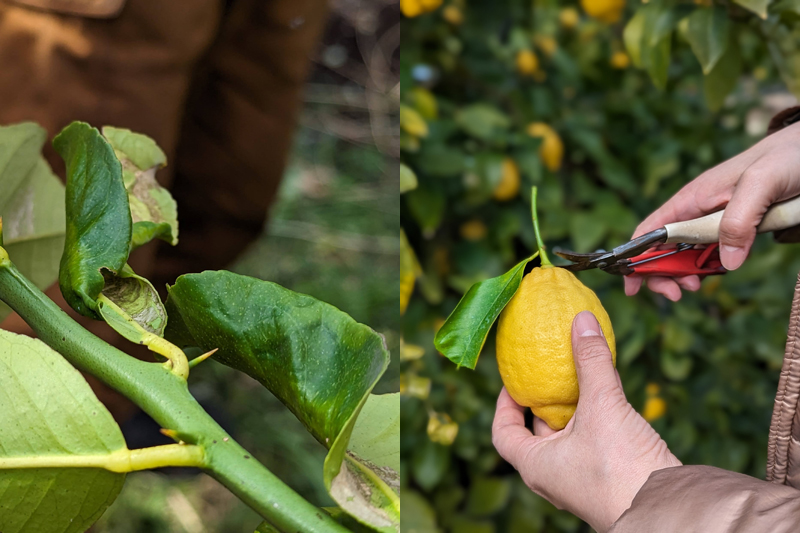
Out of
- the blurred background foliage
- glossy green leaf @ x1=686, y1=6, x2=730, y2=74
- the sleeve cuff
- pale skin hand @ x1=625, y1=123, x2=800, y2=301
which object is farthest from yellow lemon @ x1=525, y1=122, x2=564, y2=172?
the sleeve cuff

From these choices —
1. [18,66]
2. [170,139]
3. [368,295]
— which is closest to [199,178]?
[170,139]

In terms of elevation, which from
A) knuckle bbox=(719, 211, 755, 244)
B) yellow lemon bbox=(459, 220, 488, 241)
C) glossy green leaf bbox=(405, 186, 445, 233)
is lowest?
yellow lemon bbox=(459, 220, 488, 241)

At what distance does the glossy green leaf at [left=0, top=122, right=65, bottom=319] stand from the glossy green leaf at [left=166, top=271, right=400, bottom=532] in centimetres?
16

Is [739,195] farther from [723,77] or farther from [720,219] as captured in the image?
[723,77]

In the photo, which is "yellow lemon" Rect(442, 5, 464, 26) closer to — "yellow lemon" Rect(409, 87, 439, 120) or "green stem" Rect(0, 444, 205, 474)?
"yellow lemon" Rect(409, 87, 439, 120)

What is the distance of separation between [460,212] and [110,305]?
0.79 metres

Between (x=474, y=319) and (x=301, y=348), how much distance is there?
0.50 feet

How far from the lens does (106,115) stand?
773mm

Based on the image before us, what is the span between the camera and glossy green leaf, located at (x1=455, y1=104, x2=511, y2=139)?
967mm

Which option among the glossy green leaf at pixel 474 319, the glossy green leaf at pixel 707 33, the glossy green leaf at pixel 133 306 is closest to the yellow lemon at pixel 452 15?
the glossy green leaf at pixel 707 33

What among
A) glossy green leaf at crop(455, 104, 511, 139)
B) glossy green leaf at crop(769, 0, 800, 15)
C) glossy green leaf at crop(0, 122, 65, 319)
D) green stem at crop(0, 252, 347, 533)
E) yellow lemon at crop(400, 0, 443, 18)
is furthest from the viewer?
glossy green leaf at crop(455, 104, 511, 139)

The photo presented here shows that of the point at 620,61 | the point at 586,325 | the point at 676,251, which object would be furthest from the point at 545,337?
the point at 620,61

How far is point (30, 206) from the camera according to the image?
431 millimetres

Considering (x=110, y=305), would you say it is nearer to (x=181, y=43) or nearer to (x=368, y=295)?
(x=181, y=43)
